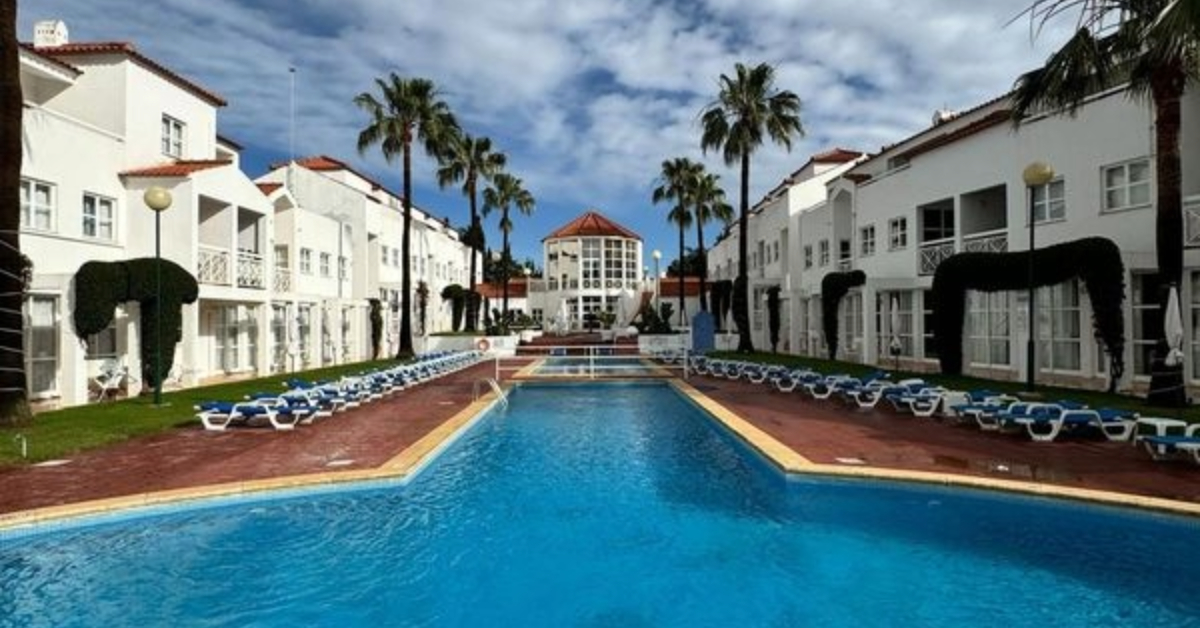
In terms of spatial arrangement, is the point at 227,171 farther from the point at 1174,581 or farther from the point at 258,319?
the point at 1174,581

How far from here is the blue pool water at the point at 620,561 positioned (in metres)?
6.46

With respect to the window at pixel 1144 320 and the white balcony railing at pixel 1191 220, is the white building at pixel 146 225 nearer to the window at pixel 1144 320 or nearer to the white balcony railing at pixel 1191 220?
the window at pixel 1144 320

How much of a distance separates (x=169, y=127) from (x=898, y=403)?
22.3 meters

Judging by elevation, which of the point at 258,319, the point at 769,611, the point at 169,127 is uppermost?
the point at 169,127

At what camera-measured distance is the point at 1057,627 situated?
610 centimetres

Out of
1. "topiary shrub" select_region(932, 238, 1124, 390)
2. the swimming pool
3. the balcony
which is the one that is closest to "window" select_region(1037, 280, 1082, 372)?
"topiary shrub" select_region(932, 238, 1124, 390)

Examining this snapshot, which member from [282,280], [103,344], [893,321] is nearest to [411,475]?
[103,344]

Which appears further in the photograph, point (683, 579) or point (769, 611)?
point (683, 579)

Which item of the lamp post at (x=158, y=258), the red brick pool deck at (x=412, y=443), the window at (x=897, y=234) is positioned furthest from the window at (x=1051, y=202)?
the lamp post at (x=158, y=258)

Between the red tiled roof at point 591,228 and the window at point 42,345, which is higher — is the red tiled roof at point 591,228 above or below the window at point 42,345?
above

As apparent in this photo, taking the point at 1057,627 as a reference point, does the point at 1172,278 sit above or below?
above

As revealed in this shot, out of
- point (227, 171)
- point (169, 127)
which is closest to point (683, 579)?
point (227, 171)

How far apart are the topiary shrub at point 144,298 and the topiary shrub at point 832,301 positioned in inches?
895

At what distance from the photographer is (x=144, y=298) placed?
18.8 meters
